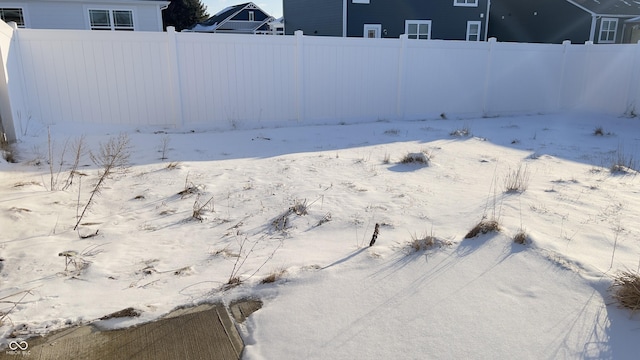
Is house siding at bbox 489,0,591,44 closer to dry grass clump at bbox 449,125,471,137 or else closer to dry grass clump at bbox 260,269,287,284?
dry grass clump at bbox 449,125,471,137

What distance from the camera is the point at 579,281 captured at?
2951mm

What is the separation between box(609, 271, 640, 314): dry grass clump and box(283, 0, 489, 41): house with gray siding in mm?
19355

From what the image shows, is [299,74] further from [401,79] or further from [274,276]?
[274,276]

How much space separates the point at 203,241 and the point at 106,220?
3.65 ft

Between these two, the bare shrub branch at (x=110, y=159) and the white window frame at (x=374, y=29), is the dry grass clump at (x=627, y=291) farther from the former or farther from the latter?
the white window frame at (x=374, y=29)

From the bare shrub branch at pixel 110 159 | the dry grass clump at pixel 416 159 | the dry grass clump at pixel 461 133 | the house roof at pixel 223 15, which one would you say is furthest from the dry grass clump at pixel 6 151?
the house roof at pixel 223 15

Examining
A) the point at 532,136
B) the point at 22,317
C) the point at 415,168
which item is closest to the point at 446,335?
the point at 22,317

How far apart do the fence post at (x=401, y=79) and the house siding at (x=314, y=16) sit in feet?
37.6

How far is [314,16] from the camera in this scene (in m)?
22.8

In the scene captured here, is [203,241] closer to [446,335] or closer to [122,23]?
[446,335]

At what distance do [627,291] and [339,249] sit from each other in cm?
190

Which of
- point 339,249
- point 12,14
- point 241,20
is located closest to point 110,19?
point 12,14


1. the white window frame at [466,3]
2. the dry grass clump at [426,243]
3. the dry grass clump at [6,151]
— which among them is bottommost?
the dry grass clump at [426,243]

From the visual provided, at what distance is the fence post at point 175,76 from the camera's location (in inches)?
322
